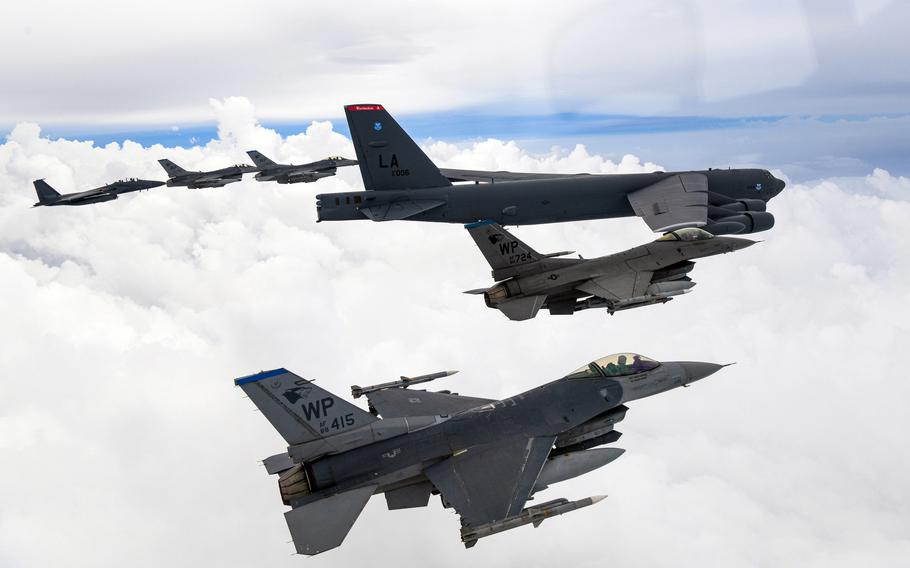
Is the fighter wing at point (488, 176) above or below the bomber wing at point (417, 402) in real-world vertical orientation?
above

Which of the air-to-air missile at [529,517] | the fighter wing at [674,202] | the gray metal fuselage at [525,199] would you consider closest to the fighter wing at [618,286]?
the fighter wing at [674,202]

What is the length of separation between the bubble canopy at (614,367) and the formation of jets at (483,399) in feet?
0.14

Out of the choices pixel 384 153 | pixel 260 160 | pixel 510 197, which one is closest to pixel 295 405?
pixel 384 153

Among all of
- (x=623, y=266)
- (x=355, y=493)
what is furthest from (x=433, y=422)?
(x=623, y=266)

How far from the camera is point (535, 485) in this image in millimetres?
21109

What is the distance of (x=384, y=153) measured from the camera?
34.0 m

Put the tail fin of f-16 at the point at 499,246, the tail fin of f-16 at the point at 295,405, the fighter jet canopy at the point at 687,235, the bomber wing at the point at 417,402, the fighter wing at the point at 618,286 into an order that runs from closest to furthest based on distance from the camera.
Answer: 1. the tail fin of f-16 at the point at 295,405
2. the bomber wing at the point at 417,402
3. the fighter wing at the point at 618,286
4. the tail fin of f-16 at the point at 499,246
5. the fighter jet canopy at the point at 687,235

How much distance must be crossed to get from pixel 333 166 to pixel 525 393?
4139cm

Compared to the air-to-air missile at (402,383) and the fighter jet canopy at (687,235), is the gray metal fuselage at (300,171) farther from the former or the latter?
the air-to-air missile at (402,383)

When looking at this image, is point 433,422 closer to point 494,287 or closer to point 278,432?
point 278,432

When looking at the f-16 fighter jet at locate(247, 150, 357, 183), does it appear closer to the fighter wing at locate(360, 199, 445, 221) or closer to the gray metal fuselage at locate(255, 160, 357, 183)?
the gray metal fuselage at locate(255, 160, 357, 183)

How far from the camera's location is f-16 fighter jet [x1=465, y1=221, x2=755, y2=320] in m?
27.3

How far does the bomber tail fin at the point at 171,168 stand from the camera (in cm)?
5799

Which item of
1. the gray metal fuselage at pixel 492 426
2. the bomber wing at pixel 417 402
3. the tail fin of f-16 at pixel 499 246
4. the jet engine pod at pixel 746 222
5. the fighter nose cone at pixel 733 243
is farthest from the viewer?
the jet engine pod at pixel 746 222
